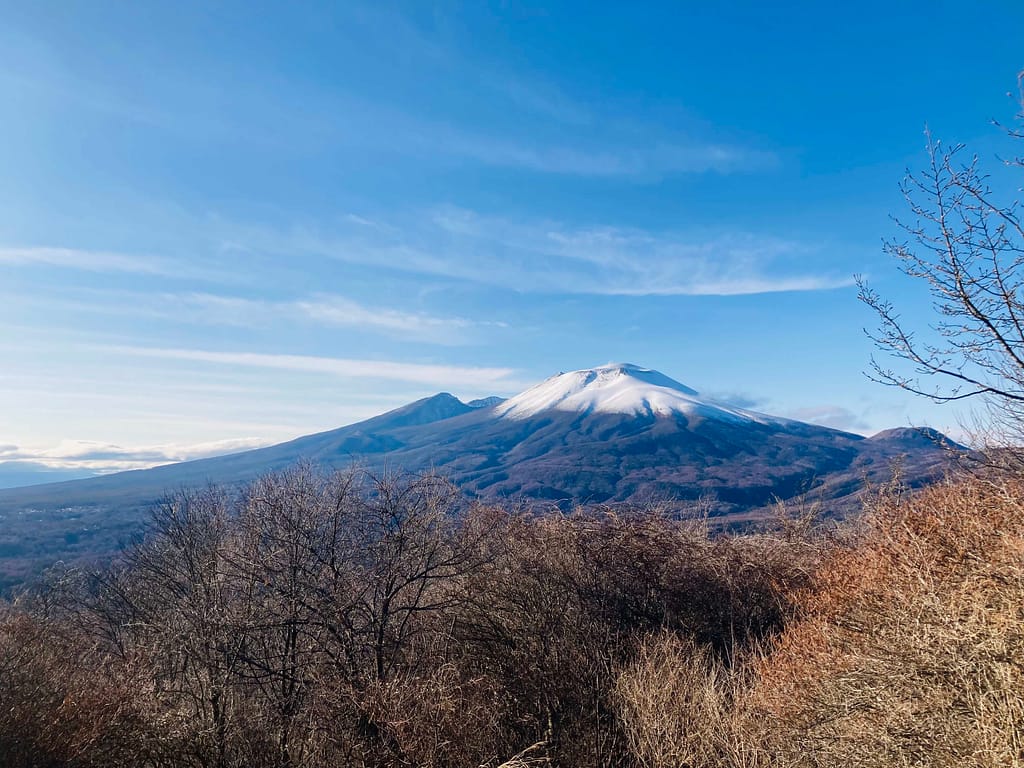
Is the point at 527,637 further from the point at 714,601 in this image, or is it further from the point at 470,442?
the point at 470,442

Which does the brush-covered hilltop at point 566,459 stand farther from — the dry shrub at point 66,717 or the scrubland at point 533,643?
the dry shrub at point 66,717

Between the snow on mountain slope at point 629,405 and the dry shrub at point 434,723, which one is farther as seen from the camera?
the snow on mountain slope at point 629,405

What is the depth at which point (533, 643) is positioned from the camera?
55.0 feet

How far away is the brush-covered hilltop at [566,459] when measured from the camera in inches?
4510

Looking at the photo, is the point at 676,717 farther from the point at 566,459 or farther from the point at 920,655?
the point at 566,459

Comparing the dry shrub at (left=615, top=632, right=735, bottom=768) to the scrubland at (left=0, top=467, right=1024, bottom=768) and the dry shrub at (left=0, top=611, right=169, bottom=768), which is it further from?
the dry shrub at (left=0, top=611, right=169, bottom=768)

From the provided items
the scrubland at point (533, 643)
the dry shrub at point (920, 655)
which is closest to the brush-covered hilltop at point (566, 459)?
the scrubland at point (533, 643)

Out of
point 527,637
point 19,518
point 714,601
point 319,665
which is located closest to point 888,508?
point 714,601

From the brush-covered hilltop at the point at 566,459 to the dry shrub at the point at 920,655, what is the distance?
3422 inches

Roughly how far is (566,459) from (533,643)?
120713mm

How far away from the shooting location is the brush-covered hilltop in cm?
11456

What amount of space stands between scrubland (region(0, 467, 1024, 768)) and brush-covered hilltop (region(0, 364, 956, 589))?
255 ft

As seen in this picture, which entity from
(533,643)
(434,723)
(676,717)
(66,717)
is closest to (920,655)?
(676,717)

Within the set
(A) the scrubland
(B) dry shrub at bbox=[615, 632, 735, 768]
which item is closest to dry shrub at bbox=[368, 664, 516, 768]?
(A) the scrubland
